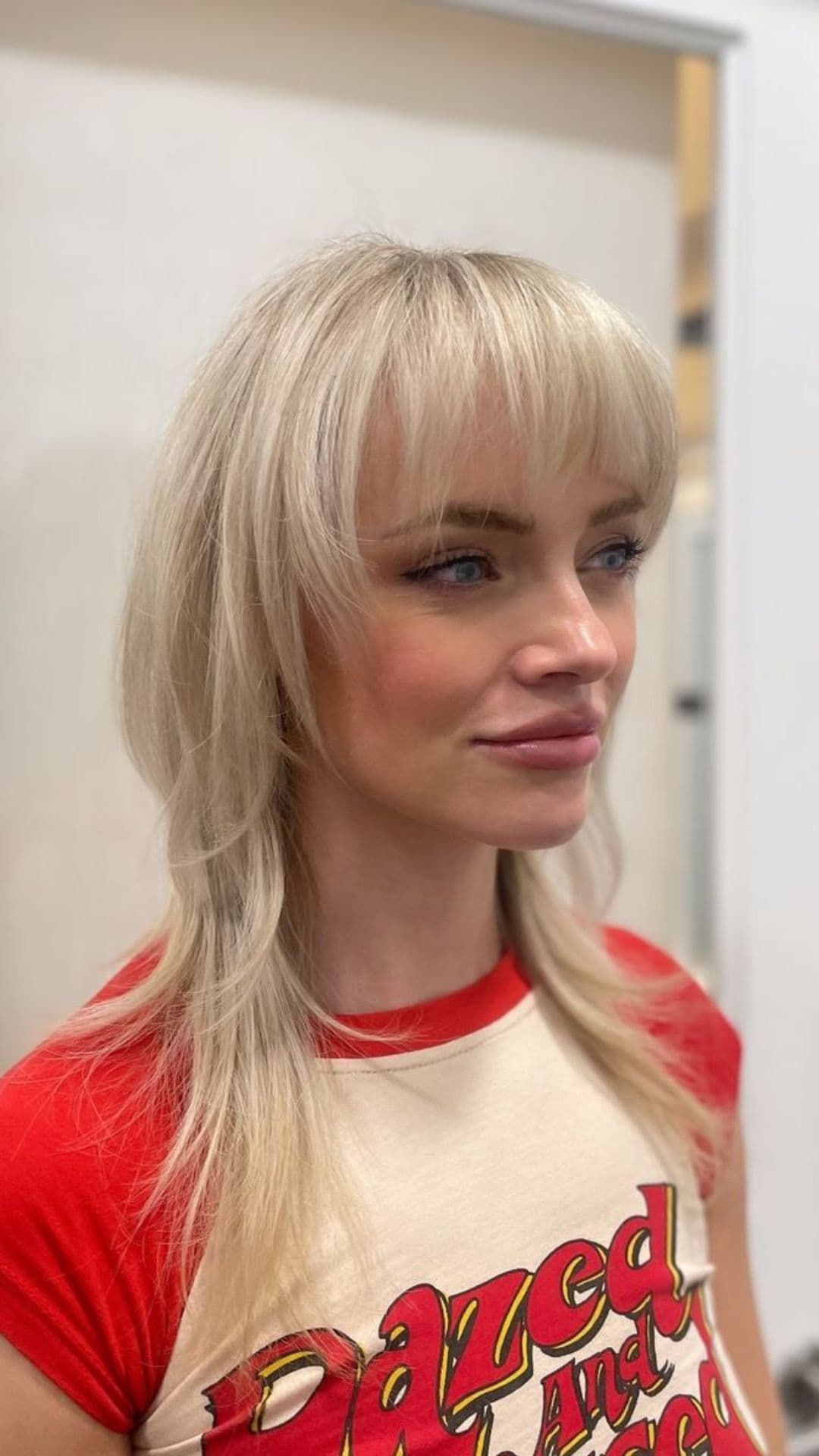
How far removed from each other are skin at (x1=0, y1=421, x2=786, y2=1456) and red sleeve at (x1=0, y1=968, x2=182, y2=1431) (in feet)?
0.05

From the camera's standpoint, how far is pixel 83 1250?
58 centimetres

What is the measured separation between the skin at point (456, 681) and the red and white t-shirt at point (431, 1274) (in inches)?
1.8

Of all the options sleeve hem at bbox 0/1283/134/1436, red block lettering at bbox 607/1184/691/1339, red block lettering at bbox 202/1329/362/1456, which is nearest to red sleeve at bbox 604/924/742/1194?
red block lettering at bbox 607/1184/691/1339

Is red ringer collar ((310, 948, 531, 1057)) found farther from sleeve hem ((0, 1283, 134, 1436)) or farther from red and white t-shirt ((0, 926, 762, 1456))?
sleeve hem ((0, 1283, 134, 1436))

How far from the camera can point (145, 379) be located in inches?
34.5

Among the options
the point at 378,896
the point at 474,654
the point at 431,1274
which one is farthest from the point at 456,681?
the point at 431,1274

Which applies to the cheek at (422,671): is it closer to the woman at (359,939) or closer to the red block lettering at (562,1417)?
the woman at (359,939)

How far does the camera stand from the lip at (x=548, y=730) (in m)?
0.60

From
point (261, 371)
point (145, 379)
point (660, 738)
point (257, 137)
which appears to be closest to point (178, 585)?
point (261, 371)

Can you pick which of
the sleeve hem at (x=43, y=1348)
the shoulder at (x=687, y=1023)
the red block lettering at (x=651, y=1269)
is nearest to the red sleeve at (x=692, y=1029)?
the shoulder at (x=687, y=1023)

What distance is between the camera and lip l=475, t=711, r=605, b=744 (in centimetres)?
60

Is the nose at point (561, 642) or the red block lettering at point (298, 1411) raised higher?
the nose at point (561, 642)

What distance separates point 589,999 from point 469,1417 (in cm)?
27

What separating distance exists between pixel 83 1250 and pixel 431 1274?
0.19m
